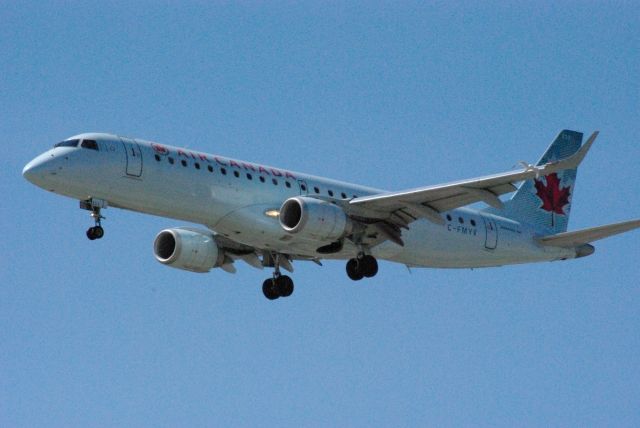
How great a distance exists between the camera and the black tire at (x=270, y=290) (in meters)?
51.3

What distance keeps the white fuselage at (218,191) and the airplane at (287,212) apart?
0.12 ft

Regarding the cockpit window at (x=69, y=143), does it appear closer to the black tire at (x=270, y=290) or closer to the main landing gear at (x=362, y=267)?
the black tire at (x=270, y=290)

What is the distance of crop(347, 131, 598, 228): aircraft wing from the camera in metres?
43.2

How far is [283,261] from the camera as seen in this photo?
168ft

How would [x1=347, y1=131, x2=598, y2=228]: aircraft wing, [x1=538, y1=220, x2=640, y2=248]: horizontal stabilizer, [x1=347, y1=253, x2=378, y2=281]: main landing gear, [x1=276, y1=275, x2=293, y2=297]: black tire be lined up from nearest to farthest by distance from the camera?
[x1=347, y1=131, x2=598, y2=228]: aircraft wing < [x1=538, y1=220, x2=640, y2=248]: horizontal stabilizer < [x1=347, y1=253, x2=378, y2=281]: main landing gear < [x1=276, y1=275, x2=293, y2=297]: black tire

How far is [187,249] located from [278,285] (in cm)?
375

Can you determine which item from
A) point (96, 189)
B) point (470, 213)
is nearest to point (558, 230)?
point (470, 213)

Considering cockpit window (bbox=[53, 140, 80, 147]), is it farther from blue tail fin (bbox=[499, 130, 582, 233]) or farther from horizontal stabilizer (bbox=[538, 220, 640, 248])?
horizontal stabilizer (bbox=[538, 220, 640, 248])

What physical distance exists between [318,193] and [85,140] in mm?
8679

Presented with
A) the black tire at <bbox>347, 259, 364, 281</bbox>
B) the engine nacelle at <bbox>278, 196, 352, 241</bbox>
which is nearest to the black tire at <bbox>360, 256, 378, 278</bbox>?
the black tire at <bbox>347, 259, 364, 281</bbox>

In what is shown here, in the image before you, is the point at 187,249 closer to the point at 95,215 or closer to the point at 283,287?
the point at 283,287

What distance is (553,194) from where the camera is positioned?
56594 mm

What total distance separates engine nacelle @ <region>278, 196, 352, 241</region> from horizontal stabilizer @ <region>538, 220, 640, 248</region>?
968 centimetres

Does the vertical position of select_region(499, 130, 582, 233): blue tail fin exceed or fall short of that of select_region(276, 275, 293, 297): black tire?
it exceeds it
